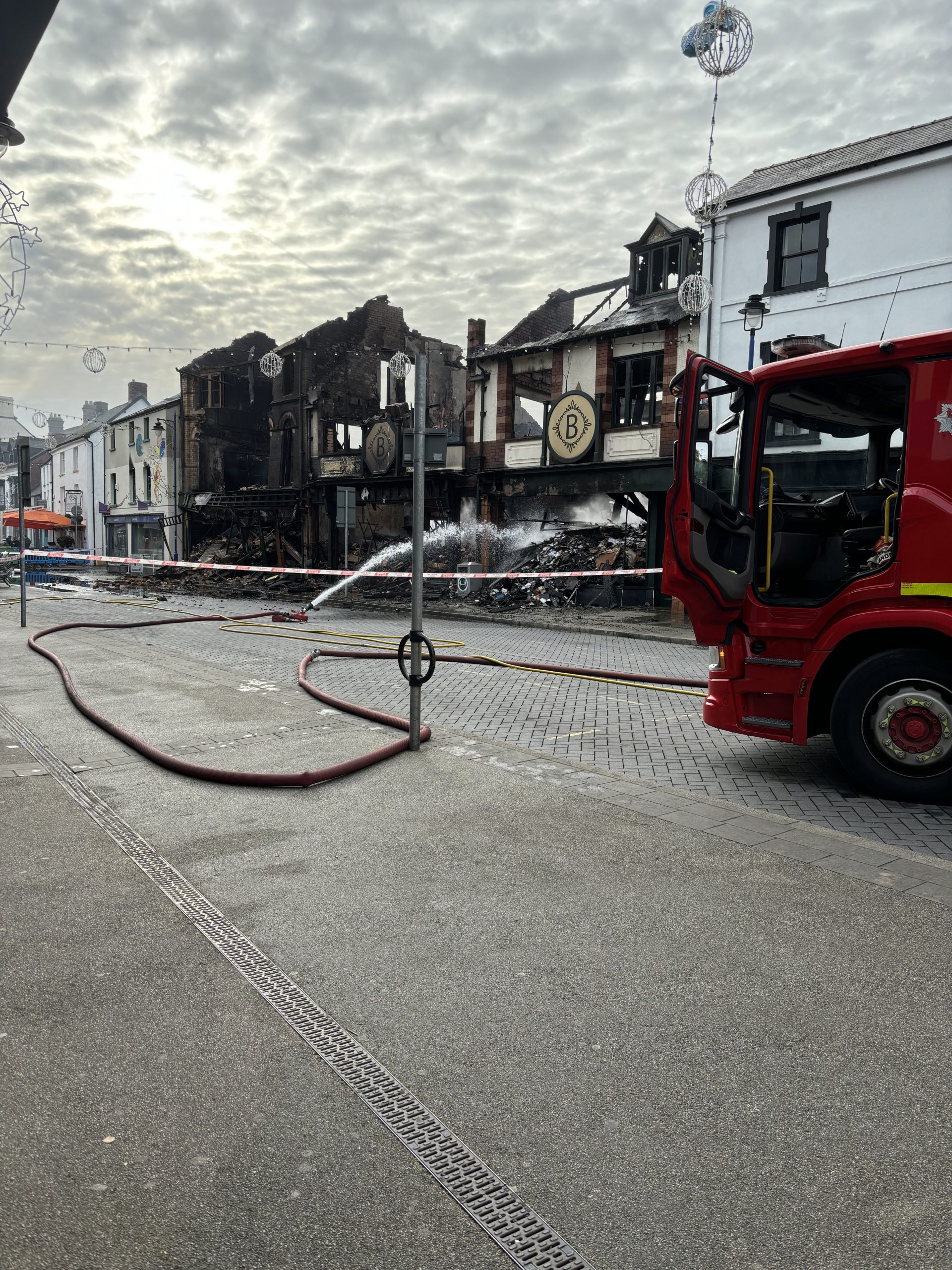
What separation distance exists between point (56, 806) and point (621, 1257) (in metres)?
4.71

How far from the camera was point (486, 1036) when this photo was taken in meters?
3.07

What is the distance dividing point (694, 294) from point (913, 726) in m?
15.2

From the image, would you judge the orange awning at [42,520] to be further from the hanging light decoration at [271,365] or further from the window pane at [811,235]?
the window pane at [811,235]

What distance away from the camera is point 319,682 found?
10492mm

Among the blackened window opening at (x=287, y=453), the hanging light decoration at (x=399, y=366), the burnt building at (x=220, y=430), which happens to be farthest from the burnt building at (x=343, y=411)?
the burnt building at (x=220, y=430)

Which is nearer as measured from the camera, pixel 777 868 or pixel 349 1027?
pixel 349 1027

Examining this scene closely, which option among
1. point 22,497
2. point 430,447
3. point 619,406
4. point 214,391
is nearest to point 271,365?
point 214,391

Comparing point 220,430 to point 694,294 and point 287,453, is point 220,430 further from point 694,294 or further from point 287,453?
point 694,294

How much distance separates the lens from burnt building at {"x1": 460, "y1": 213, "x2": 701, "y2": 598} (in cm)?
2153

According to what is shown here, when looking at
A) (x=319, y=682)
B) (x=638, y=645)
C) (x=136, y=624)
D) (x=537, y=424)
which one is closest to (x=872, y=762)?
(x=319, y=682)

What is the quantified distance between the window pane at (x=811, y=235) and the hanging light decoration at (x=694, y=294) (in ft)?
6.71

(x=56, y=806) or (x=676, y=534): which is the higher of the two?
(x=676, y=534)

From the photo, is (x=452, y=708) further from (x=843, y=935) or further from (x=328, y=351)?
(x=328, y=351)

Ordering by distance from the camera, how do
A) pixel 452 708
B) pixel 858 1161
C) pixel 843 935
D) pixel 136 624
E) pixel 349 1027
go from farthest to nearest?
pixel 136 624, pixel 452 708, pixel 843 935, pixel 349 1027, pixel 858 1161
